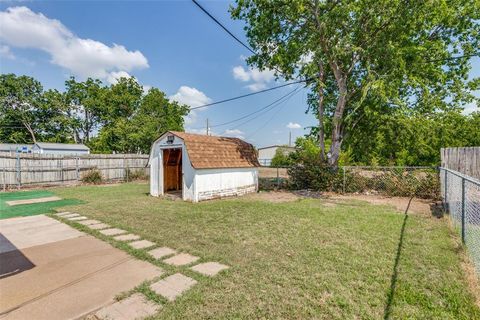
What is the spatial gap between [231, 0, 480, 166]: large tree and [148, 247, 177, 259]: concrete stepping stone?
339 inches

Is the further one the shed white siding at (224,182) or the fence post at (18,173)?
the fence post at (18,173)

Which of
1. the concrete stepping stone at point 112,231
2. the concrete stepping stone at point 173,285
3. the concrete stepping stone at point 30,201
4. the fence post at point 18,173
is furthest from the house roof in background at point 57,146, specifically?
the concrete stepping stone at point 173,285

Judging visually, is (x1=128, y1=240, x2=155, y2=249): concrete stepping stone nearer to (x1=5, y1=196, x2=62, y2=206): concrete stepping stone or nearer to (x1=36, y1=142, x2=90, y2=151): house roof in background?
(x1=5, y1=196, x2=62, y2=206): concrete stepping stone

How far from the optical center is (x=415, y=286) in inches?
119

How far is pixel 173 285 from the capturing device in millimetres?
3033

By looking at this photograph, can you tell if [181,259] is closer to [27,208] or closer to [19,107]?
[27,208]

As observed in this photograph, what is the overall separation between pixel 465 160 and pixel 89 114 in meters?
38.3

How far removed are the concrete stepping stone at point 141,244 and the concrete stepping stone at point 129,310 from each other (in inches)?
64.4

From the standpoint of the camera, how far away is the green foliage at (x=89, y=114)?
26078 millimetres

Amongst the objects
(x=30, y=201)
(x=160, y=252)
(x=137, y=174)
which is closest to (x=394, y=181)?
(x=160, y=252)

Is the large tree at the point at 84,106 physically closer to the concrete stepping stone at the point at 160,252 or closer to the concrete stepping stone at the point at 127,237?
the concrete stepping stone at the point at 127,237

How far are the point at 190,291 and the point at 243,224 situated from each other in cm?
305

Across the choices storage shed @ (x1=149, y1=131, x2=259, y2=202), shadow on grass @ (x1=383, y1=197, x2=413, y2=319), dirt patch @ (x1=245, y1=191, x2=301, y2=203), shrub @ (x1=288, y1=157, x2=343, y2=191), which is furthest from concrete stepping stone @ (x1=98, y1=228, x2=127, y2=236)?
shrub @ (x1=288, y1=157, x2=343, y2=191)

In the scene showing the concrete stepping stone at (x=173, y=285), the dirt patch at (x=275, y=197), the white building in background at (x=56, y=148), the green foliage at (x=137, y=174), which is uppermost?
the white building in background at (x=56, y=148)
